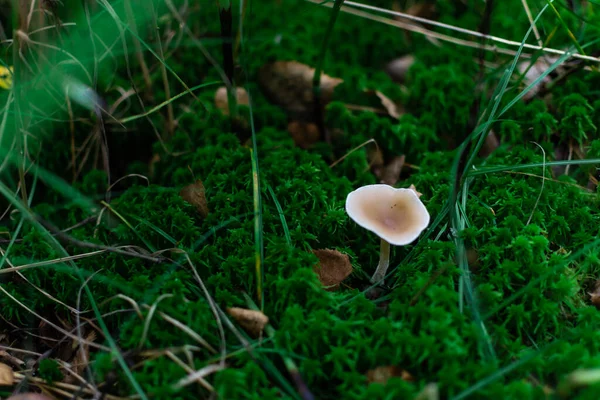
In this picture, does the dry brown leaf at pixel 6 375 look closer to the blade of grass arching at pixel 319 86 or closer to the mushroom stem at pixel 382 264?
the mushroom stem at pixel 382 264

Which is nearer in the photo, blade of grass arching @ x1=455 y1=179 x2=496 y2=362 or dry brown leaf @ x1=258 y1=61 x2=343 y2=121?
blade of grass arching @ x1=455 y1=179 x2=496 y2=362

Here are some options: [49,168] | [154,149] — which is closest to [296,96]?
[154,149]

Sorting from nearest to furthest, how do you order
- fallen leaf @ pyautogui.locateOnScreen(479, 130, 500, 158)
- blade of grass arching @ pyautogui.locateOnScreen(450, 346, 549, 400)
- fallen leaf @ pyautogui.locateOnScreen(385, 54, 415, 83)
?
blade of grass arching @ pyautogui.locateOnScreen(450, 346, 549, 400) < fallen leaf @ pyautogui.locateOnScreen(479, 130, 500, 158) < fallen leaf @ pyautogui.locateOnScreen(385, 54, 415, 83)

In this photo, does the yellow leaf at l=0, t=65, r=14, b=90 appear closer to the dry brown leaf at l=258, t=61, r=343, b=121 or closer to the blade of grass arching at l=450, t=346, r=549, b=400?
the dry brown leaf at l=258, t=61, r=343, b=121

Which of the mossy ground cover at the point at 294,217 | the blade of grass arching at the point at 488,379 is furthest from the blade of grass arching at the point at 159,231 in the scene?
the blade of grass arching at the point at 488,379

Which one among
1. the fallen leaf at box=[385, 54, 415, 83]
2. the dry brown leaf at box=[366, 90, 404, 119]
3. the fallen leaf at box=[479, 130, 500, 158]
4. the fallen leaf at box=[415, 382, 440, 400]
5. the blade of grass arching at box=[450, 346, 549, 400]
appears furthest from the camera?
the fallen leaf at box=[385, 54, 415, 83]

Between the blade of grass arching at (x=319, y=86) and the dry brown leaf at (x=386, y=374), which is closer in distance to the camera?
the dry brown leaf at (x=386, y=374)

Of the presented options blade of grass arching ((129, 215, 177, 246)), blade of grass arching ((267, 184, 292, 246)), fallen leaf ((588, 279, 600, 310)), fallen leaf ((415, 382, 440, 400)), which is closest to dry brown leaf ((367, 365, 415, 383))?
fallen leaf ((415, 382, 440, 400))
